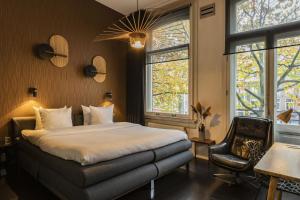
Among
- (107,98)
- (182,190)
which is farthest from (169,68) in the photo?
(182,190)

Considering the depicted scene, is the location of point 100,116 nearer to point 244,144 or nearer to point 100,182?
point 100,182

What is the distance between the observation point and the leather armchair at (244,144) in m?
2.68

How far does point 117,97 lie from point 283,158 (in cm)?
393

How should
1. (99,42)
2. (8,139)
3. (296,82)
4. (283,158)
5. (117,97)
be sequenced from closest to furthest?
1. (283,158)
2. (296,82)
3. (8,139)
4. (99,42)
5. (117,97)

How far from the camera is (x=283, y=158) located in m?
1.77

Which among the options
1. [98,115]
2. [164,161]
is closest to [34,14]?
[98,115]

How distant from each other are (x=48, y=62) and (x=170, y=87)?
261 cm

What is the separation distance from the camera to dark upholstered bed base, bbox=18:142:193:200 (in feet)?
6.38

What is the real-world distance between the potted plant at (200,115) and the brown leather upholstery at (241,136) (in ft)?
2.00

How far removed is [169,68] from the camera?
468cm

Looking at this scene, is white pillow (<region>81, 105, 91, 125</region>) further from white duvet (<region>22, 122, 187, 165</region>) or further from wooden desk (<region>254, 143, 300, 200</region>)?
wooden desk (<region>254, 143, 300, 200</region>)

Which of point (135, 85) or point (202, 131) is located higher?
point (135, 85)

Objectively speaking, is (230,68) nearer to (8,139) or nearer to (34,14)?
(34,14)

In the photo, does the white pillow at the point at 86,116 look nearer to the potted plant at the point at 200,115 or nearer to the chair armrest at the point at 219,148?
the potted plant at the point at 200,115
